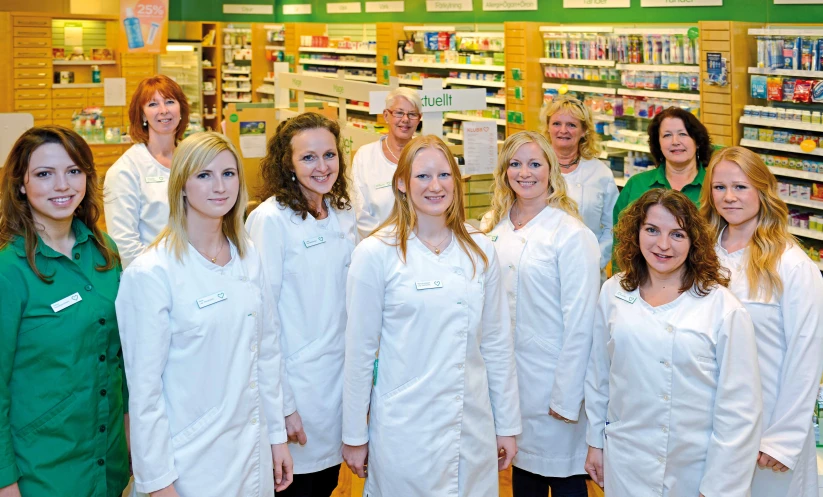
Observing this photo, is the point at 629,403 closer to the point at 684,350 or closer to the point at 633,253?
the point at 684,350

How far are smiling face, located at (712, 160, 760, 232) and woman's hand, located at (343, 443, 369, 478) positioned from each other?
4.70 ft

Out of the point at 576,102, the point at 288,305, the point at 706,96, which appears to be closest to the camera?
the point at 288,305

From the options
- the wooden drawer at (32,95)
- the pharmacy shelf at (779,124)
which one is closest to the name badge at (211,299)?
the pharmacy shelf at (779,124)

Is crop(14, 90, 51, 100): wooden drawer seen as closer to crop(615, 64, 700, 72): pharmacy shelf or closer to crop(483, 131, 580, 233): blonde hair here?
crop(615, 64, 700, 72): pharmacy shelf

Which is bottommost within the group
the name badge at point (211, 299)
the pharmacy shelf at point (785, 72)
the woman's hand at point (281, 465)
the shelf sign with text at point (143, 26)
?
the woman's hand at point (281, 465)

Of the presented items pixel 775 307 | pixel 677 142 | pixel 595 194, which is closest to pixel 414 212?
pixel 775 307

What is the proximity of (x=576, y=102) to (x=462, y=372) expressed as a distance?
2.08 metres

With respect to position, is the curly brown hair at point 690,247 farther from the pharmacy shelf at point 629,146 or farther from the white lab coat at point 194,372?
the pharmacy shelf at point 629,146

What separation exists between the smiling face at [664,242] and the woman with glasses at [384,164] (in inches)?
86.2

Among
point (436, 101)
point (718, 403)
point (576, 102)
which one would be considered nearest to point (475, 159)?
point (436, 101)

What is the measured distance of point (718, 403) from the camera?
102 inches

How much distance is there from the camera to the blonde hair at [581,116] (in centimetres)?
430

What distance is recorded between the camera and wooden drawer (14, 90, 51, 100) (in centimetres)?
1226

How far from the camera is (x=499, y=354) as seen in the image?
2.86 m
